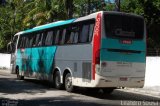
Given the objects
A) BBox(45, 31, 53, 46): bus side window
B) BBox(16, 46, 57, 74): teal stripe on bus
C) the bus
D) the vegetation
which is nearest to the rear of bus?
the bus

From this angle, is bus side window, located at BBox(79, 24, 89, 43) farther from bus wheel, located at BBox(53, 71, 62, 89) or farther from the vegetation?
the vegetation

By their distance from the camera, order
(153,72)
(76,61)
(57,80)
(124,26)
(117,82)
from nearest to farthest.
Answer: (117,82), (124,26), (76,61), (57,80), (153,72)

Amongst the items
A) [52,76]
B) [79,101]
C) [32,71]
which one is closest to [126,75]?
Result: [79,101]

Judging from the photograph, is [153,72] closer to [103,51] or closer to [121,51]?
[121,51]

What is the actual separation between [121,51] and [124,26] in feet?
3.35

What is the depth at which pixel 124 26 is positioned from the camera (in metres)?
16.9

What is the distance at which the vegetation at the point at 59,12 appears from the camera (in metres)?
36.5

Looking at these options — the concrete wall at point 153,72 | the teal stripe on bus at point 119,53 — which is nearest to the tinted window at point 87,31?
the teal stripe on bus at point 119,53

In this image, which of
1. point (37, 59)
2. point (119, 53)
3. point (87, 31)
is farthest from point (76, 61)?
point (37, 59)

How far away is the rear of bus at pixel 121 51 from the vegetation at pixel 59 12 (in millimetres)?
11487

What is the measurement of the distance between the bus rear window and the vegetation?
37.5 ft

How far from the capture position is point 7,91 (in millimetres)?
18906

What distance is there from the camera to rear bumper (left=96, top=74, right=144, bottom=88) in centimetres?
1619

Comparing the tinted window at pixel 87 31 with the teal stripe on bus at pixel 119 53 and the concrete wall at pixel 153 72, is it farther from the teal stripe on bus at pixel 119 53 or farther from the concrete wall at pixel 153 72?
the concrete wall at pixel 153 72
